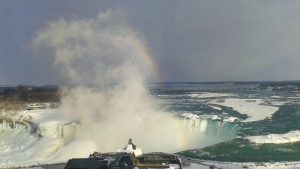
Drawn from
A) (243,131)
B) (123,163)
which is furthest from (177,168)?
(243,131)

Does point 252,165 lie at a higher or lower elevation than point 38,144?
higher

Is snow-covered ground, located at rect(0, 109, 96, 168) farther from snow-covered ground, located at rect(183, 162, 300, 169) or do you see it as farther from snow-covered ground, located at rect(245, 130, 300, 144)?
snow-covered ground, located at rect(245, 130, 300, 144)

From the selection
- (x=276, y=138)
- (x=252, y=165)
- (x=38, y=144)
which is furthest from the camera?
(x=38, y=144)

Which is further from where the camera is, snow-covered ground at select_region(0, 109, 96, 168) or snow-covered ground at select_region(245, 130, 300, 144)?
snow-covered ground at select_region(245, 130, 300, 144)

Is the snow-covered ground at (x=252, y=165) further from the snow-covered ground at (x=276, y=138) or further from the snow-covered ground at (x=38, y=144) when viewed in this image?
the snow-covered ground at (x=38, y=144)

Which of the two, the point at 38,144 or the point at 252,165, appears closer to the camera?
the point at 252,165

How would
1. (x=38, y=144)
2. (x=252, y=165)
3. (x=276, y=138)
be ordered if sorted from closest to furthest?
1. (x=252, y=165)
2. (x=276, y=138)
3. (x=38, y=144)

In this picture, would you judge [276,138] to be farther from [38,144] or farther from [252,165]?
[38,144]

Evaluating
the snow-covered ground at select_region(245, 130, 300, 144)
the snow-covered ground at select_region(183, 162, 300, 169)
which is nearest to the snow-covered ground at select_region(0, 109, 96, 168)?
the snow-covered ground at select_region(183, 162, 300, 169)

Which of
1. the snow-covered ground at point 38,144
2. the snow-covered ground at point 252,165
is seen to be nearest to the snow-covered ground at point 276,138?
the snow-covered ground at point 252,165

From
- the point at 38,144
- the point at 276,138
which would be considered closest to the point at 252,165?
the point at 276,138

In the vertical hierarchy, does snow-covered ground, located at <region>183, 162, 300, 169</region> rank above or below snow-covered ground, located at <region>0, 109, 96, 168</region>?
above
